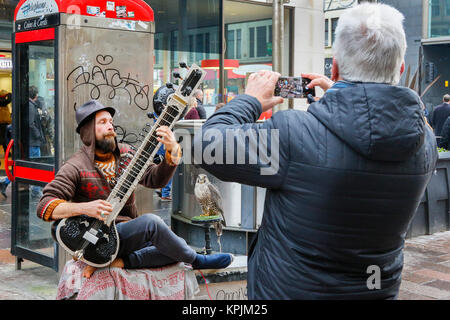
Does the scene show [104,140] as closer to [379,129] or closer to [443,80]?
[379,129]

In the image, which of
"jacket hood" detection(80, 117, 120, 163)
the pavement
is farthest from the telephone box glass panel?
"jacket hood" detection(80, 117, 120, 163)

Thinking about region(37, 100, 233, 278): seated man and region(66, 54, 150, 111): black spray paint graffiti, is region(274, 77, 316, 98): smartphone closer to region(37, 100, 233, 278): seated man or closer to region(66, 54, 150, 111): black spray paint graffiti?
region(37, 100, 233, 278): seated man

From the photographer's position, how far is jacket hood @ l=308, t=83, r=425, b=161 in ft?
5.95

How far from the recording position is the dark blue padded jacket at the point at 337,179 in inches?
72.3

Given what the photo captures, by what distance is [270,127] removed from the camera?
6.31ft

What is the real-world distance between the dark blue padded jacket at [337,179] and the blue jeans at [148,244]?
1508 mm

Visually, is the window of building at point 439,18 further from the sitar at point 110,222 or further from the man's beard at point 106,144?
the sitar at point 110,222

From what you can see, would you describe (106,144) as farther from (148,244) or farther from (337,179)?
(337,179)

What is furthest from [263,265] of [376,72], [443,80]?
[443,80]

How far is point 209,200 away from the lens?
16.8 feet

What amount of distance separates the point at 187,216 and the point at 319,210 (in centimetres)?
372

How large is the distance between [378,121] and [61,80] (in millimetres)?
3847

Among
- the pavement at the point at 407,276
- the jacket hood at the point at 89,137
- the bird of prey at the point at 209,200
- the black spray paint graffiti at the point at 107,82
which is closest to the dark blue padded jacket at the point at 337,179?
the jacket hood at the point at 89,137

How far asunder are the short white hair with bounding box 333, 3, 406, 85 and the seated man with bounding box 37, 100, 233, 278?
148 centimetres
